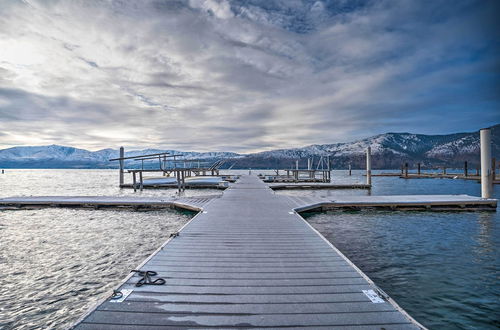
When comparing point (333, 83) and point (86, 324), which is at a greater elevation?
point (333, 83)

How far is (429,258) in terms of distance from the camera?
7.09m

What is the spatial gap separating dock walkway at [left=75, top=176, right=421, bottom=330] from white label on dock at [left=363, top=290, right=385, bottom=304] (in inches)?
0.5

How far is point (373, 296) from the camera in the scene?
11.0ft

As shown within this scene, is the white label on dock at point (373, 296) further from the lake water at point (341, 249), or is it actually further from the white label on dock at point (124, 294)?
the white label on dock at point (124, 294)

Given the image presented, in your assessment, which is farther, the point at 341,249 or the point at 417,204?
the point at 417,204

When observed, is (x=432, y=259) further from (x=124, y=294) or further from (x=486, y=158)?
(x=486, y=158)

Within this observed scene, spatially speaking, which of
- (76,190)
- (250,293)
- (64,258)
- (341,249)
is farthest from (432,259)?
(76,190)

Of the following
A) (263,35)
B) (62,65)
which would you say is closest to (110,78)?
(62,65)

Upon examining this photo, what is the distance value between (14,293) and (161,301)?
431 centimetres

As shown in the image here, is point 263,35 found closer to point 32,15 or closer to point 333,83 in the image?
point 333,83

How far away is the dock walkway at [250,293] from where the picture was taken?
2758 mm

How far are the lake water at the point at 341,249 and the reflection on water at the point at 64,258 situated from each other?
0.9 inches

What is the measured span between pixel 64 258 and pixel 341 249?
8.39 metres

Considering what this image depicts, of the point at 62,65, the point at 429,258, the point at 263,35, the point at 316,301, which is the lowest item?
the point at 429,258
